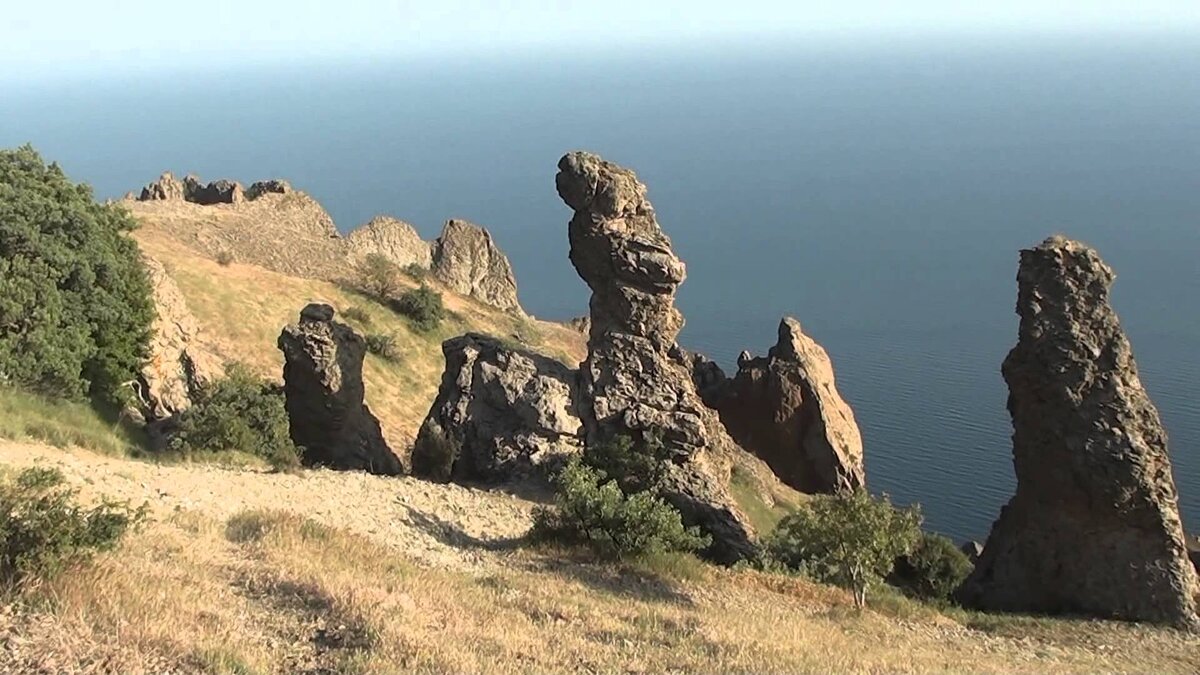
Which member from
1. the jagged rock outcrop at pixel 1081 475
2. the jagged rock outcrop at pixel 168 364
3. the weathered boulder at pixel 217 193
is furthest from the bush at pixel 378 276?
the jagged rock outcrop at pixel 1081 475

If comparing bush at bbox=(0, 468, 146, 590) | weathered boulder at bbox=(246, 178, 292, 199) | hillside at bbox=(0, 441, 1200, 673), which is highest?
weathered boulder at bbox=(246, 178, 292, 199)

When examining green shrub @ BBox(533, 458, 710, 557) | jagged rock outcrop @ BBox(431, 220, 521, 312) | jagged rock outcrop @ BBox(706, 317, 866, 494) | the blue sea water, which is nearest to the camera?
green shrub @ BBox(533, 458, 710, 557)

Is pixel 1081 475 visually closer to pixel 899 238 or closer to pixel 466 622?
pixel 466 622

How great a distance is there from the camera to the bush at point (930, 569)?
22.7m

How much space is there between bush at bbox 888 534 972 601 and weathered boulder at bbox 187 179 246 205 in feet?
135

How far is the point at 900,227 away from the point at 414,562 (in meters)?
105

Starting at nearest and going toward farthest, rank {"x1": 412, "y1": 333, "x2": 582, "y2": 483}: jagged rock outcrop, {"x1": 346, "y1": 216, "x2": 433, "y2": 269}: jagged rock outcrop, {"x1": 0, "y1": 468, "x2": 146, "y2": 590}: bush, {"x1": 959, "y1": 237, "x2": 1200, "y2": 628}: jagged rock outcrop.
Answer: {"x1": 0, "y1": 468, "x2": 146, "y2": 590}: bush < {"x1": 959, "y1": 237, "x2": 1200, "y2": 628}: jagged rock outcrop < {"x1": 412, "y1": 333, "x2": 582, "y2": 483}: jagged rock outcrop < {"x1": 346, "y1": 216, "x2": 433, "y2": 269}: jagged rock outcrop

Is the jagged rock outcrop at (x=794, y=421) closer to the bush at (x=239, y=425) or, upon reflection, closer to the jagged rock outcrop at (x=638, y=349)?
the jagged rock outcrop at (x=638, y=349)

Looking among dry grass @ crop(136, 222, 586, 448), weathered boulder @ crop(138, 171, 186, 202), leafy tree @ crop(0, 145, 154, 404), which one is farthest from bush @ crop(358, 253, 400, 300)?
leafy tree @ crop(0, 145, 154, 404)

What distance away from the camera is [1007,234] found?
103m

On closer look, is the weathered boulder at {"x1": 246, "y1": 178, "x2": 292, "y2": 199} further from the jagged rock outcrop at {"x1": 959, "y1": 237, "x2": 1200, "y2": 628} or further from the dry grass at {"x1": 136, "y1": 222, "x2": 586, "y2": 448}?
the jagged rock outcrop at {"x1": 959, "y1": 237, "x2": 1200, "y2": 628}

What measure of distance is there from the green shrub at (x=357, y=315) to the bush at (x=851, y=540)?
84.3 ft

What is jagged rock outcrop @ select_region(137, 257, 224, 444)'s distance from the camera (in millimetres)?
25750

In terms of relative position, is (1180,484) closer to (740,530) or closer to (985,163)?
(740,530)
